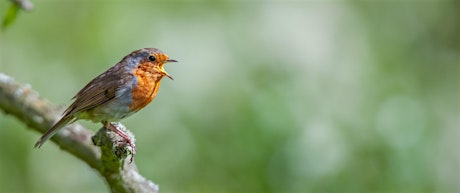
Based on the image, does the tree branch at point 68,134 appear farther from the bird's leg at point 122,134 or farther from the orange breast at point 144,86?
the orange breast at point 144,86

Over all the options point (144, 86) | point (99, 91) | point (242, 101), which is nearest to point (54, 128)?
point (99, 91)

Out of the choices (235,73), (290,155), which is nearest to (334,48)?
(235,73)

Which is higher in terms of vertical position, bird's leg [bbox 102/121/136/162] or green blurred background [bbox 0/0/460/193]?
green blurred background [bbox 0/0/460/193]

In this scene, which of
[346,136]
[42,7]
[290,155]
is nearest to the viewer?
[290,155]

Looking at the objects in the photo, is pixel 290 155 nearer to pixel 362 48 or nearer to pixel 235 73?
pixel 235 73

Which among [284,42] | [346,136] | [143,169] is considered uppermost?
[284,42]

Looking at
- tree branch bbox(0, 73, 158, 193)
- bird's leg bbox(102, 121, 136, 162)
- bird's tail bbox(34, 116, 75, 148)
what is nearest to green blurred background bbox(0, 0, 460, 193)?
tree branch bbox(0, 73, 158, 193)

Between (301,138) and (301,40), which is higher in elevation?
(301,40)

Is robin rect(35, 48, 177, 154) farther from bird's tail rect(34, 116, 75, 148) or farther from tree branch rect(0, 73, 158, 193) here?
tree branch rect(0, 73, 158, 193)
